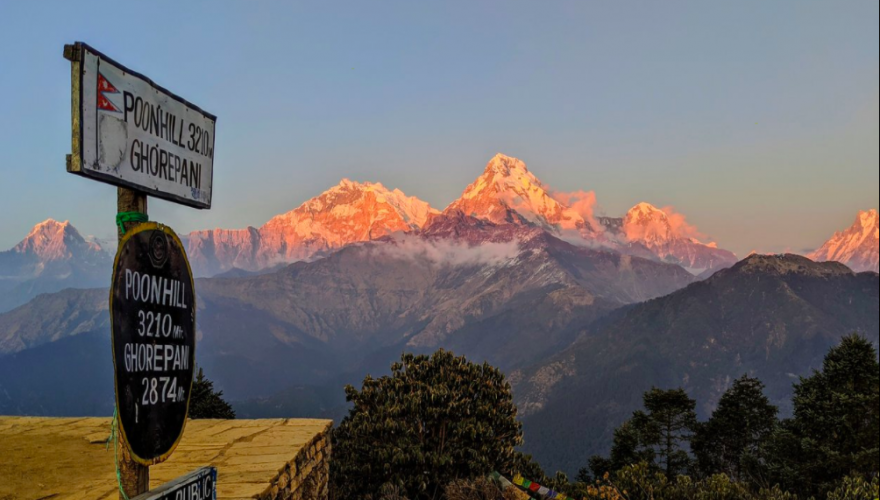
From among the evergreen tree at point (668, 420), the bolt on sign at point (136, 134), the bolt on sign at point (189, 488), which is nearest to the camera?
the bolt on sign at point (136, 134)

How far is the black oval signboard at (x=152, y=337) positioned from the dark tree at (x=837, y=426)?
3795 centimetres

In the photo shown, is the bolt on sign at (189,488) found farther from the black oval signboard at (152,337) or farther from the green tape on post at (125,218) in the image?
the green tape on post at (125,218)

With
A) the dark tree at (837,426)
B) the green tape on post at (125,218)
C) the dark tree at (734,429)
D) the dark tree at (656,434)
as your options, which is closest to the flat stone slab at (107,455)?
the green tape on post at (125,218)

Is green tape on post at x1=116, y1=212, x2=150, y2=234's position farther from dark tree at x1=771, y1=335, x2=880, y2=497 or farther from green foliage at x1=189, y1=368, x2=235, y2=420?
dark tree at x1=771, y1=335, x2=880, y2=497

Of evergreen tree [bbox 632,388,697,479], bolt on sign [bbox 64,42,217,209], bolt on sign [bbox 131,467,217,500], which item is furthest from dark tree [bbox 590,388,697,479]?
bolt on sign [bbox 64,42,217,209]

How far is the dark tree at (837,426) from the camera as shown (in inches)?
1353

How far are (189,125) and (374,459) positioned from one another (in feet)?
50.3

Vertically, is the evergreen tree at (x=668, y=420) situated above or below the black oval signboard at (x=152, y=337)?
below

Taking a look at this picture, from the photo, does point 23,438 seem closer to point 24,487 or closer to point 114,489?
point 24,487

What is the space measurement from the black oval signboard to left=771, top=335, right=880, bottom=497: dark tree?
37.9 meters

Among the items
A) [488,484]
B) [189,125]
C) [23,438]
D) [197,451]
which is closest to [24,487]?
[197,451]

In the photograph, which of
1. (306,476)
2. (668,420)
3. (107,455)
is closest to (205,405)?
(107,455)

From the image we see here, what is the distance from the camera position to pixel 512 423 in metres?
20.3

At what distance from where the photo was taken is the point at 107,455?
9.85 metres
